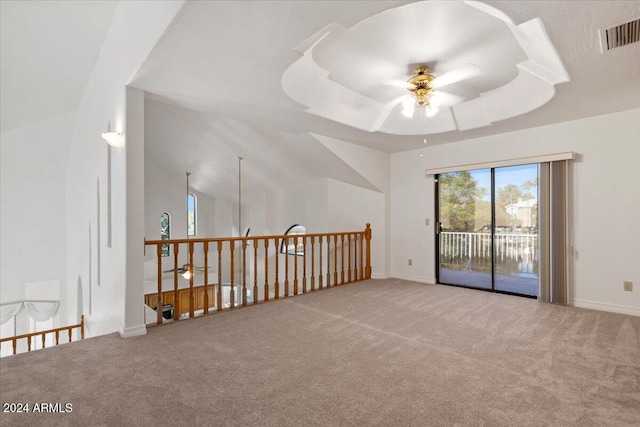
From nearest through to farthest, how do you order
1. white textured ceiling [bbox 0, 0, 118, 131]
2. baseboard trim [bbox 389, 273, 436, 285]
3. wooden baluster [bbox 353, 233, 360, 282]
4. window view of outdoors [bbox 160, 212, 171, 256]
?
white textured ceiling [bbox 0, 0, 118, 131] < baseboard trim [bbox 389, 273, 436, 285] < wooden baluster [bbox 353, 233, 360, 282] < window view of outdoors [bbox 160, 212, 171, 256]

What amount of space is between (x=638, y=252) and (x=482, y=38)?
3207mm

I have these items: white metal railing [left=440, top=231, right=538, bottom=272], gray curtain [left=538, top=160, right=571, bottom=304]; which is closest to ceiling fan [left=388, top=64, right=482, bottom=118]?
gray curtain [left=538, top=160, right=571, bottom=304]

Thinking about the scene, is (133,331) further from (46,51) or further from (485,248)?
(485,248)

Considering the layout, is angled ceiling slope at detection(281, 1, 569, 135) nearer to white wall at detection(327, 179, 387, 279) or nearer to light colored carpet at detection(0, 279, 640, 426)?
white wall at detection(327, 179, 387, 279)

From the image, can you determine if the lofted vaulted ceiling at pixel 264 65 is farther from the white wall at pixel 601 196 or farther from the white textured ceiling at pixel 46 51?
the white wall at pixel 601 196

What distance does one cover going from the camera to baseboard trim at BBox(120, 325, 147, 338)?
286 cm

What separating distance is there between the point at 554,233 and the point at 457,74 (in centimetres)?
263

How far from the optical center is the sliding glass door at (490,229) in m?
4.61

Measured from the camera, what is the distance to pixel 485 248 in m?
5.08

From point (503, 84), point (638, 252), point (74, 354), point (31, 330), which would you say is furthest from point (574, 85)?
point (31, 330)

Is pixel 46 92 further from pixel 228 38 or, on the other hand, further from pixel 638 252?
pixel 638 252

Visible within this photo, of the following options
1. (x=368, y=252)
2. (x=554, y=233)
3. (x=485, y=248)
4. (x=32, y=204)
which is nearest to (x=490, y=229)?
(x=485, y=248)

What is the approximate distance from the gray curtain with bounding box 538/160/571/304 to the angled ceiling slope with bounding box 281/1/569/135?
41.3 inches

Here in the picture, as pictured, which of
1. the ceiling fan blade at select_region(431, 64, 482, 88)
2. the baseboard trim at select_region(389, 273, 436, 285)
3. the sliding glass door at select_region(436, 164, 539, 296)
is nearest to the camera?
the ceiling fan blade at select_region(431, 64, 482, 88)
